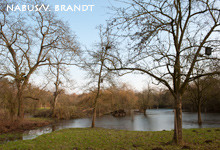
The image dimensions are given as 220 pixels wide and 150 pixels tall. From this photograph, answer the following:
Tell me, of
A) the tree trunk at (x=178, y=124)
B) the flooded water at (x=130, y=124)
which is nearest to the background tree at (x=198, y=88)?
the flooded water at (x=130, y=124)

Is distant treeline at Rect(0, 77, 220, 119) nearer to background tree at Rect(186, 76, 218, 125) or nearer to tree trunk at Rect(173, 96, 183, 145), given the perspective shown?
background tree at Rect(186, 76, 218, 125)

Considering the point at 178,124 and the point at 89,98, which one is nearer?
the point at 178,124

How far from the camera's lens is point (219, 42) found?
6.04m

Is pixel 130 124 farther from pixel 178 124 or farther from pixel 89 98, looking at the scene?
pixel 178 124

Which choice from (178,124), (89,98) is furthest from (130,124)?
(178,124)

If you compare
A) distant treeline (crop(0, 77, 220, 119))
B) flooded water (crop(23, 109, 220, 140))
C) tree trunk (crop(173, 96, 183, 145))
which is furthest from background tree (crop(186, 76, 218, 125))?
tree trunk (crop(173, 96, 183, 145))

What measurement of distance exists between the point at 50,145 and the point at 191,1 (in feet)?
25.0

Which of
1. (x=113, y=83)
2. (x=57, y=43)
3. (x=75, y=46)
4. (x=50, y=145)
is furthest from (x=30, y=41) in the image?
(x=50, y=145)

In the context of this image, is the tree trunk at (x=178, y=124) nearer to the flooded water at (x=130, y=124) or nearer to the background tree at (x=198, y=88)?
the flooded water at (x=130, y=124)

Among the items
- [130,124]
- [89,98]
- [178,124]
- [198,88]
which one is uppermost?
[198,88]

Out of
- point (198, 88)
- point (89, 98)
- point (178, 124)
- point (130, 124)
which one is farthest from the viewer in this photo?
point (130, 124)

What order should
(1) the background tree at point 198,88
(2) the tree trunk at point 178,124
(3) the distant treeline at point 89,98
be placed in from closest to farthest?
(2) the tree trunk at point 178,124 < (3) the distant treeline at point 89,98 < (1) the background tree at point 198,88

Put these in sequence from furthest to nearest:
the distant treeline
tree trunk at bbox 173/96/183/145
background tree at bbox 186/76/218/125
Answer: background tree at bbox 186/76/218/125
the distant treeline
tree trunk at bbox 173/96/183/145

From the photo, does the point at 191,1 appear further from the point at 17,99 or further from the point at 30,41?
the point at 17,99
